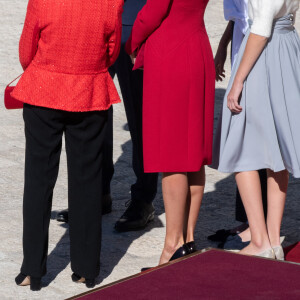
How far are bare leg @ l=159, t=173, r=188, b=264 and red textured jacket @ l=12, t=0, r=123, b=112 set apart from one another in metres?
0.62

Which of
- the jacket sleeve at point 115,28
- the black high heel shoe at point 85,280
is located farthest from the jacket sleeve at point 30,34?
the black high heel shoe at point 85,280

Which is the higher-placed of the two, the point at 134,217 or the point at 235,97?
the point at 235,97

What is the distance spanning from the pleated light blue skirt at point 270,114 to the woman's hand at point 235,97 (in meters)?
0.04

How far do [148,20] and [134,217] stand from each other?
148cm

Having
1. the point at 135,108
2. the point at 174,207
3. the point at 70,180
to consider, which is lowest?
the point at 174,207

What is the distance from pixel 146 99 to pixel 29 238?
0.94 meters

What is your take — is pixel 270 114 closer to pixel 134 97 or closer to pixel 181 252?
pixel 181 252

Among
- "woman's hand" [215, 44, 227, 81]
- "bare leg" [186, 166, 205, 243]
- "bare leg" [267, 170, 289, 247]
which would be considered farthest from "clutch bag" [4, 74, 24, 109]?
"bare leg" [267, 170, 289, 247]

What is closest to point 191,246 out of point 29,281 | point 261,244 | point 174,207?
point 174,207

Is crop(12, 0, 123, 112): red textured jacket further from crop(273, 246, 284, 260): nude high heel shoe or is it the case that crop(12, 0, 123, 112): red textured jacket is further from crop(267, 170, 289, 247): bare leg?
crop(273, 246, 284, 260): nude high heel shoe

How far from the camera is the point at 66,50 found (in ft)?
15.9

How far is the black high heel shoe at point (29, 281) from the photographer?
511cm

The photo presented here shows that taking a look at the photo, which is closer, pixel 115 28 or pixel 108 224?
pixel 115 28

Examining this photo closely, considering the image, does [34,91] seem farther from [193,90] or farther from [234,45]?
[234,45]
